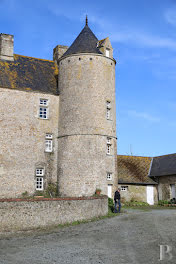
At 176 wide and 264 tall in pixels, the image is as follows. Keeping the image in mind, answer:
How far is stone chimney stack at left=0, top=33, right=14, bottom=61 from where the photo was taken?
27.1 metres

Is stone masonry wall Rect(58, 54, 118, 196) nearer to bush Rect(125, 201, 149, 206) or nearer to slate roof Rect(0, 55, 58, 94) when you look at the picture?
slate roof Rect(0, 55, 58, 94)

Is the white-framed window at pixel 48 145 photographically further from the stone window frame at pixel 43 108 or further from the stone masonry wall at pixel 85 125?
the stone window frame at pixel 43 108

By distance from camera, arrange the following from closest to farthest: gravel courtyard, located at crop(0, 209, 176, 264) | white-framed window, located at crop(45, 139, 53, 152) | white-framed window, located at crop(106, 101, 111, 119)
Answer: gravel courtyard, located at crop(0, 209, 176, 264) → white-framed window, located at crop(45, 139, 53, 152) → white-framed window, located at crop(106, 101, 111, 119)

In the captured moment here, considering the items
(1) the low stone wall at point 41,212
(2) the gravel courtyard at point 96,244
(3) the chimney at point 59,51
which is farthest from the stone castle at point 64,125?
(2) the gravel courtyard at point 96,244

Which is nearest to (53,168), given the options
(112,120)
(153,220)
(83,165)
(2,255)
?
(83,165)

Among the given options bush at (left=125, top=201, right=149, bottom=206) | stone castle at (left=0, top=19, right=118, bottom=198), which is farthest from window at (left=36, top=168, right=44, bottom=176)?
bush at (left=125, top=201, right=149, bottom=206)

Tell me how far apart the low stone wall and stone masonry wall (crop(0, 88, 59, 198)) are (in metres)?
7.70

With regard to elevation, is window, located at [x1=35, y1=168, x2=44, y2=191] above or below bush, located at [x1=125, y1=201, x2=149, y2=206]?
above

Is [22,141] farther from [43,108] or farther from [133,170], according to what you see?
[133,170]

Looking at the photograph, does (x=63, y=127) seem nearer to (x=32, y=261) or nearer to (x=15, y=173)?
(x=15, y=173)

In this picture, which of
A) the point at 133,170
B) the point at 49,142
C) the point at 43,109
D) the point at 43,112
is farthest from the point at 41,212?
the point at 133,170

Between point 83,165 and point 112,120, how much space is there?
15.2 ft

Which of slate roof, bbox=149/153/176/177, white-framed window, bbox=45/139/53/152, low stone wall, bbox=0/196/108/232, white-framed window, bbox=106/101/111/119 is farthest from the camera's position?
slate roof, bbox=149/153/176/177

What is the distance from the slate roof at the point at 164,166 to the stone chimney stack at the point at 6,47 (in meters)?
17.4
